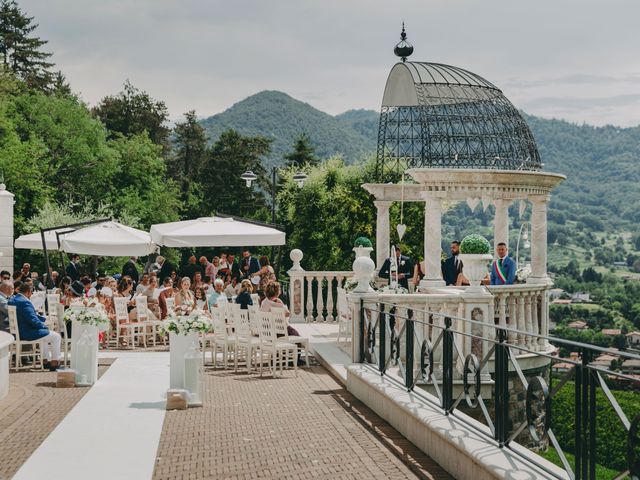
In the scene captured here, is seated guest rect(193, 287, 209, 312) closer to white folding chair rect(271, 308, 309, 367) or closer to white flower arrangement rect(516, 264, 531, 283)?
white folding chair rect(271, 308, 309, 367)

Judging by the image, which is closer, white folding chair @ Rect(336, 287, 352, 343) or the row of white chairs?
the row of white chairs

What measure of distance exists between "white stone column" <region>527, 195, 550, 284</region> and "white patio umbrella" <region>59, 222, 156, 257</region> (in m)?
8.81

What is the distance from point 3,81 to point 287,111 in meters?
98.4

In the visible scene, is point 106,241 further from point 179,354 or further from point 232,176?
point 232,176

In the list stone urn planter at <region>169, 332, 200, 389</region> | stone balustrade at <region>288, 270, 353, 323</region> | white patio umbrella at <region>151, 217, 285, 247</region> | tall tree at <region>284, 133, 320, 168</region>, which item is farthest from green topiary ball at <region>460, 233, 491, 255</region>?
tall tree at <region>284, 133, 320, 168</region>

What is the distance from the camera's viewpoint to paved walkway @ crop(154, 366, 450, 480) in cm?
763

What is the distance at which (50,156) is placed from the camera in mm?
49219

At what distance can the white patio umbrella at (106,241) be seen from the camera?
19.6 metres

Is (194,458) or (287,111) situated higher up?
(287,111)

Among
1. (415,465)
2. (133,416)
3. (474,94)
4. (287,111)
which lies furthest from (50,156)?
(287,111)

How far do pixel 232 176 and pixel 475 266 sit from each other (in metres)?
53.6

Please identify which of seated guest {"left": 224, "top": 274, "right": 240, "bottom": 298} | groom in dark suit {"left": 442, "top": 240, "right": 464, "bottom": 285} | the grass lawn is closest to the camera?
the grass lawn

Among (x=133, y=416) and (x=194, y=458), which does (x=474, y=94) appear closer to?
(x=133, y=416)

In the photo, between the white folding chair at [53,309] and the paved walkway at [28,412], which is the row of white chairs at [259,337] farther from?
the white folding chair at [53,309]
